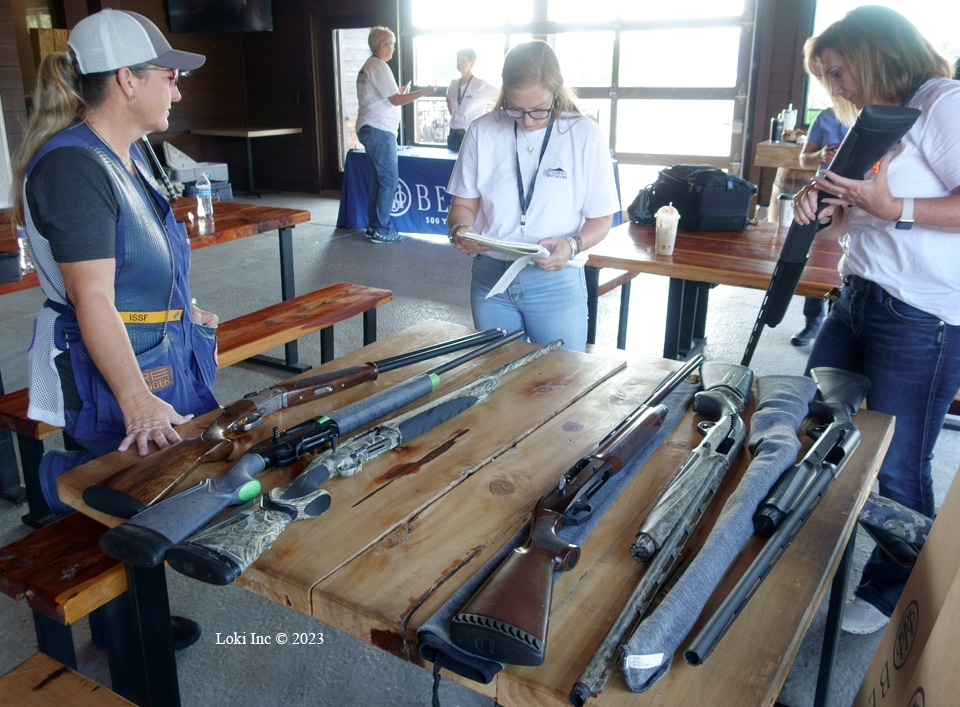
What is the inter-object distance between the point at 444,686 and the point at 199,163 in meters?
9.28

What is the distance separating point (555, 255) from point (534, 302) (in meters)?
0.17

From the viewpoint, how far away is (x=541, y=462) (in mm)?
1431

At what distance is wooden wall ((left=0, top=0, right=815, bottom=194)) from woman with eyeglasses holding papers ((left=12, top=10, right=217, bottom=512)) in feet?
27.5

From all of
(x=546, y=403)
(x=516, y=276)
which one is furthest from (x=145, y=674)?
(x=516, y=276)

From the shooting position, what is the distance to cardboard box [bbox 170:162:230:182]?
927 centimetres

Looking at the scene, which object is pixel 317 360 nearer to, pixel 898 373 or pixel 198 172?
pixel 898 373

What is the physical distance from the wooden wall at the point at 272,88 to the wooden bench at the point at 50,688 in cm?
915

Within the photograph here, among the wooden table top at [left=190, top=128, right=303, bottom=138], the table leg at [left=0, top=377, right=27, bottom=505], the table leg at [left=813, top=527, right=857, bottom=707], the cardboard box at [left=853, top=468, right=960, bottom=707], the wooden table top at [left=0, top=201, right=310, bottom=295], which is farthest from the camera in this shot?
the wooden table top at [left=190, top=128, right=303, bottom=138]

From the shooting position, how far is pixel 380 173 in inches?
278

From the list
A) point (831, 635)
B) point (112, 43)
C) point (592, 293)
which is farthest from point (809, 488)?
point (592, 293)

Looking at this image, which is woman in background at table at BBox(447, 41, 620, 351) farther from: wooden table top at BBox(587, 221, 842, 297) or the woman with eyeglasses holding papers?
the woman with eyeglasses holding papers

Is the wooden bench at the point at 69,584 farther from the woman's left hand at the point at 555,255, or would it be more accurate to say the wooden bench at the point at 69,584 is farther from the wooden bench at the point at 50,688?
the woman's left hand at the point at 555,255

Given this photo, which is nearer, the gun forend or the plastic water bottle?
the gun forend

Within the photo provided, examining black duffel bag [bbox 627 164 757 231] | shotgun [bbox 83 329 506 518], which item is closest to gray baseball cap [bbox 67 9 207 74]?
shotgun [bbox 83 329 506 518]
